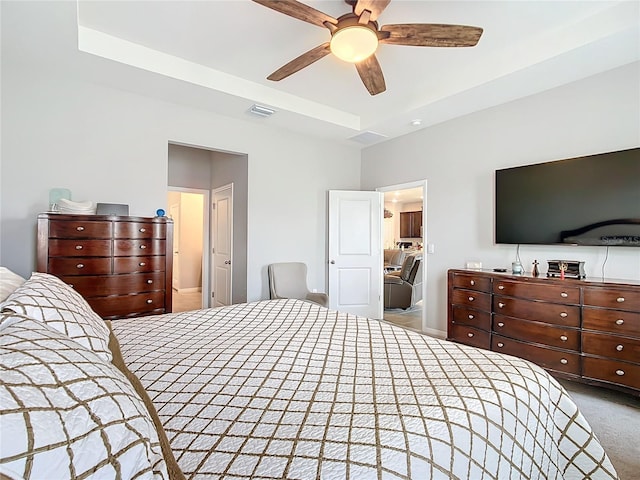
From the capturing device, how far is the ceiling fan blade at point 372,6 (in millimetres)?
1943

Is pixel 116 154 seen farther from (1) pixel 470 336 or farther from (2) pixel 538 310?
(2) pixel 538 310

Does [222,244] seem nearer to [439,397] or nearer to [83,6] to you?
[83,6]

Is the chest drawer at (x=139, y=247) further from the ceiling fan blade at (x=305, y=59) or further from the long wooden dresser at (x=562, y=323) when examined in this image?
the long wooden dresser at (x=562, y=323)

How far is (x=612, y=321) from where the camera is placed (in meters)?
2.45

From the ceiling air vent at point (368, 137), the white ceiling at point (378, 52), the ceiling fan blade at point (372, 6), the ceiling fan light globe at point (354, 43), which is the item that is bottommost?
the ceiling fan light globe at point (354, 43)

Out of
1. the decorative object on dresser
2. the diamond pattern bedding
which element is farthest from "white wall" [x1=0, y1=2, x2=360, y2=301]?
the decorative object on dresser

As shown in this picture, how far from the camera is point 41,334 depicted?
2.52ft

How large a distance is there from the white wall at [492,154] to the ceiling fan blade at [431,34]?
1.65 metres

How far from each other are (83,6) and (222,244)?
10.8 ft

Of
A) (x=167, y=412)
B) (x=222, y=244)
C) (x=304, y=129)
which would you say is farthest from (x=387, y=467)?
(x=222, y=244)

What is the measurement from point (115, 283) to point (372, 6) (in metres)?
2.82

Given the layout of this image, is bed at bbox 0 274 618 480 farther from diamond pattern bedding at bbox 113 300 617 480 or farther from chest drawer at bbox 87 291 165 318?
chest drawer at bbox 87 291 165 318

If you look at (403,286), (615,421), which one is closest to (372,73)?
(615,421)

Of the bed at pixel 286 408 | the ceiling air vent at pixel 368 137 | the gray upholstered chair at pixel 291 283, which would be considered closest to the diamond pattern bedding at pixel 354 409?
the bed at pixel 286 408
